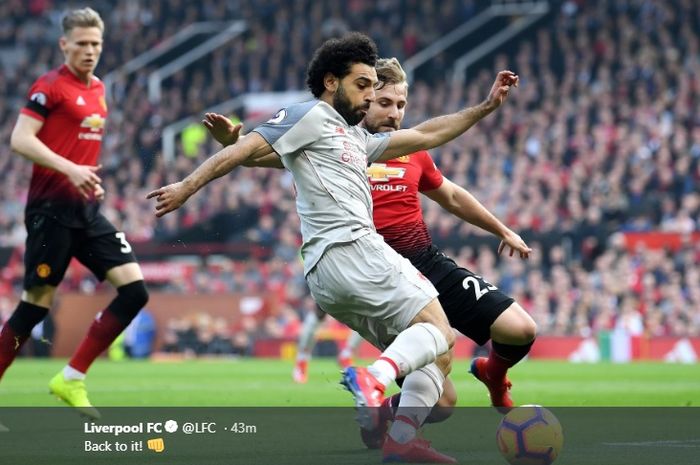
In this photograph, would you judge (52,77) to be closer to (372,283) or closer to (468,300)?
(468,300)

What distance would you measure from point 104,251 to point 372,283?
3.39 m

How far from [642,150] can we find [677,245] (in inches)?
112

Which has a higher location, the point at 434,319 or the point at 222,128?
the point at 222,128

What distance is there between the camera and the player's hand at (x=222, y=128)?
659cm

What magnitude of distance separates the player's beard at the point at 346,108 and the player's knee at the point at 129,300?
122 inches

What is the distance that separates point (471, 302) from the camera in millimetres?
7859

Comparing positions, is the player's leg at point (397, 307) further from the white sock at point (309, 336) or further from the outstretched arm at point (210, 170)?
the white sock at point (309, 336)

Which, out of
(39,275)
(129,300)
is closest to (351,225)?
(129,300)

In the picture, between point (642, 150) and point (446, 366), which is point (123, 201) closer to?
point (642, 150)

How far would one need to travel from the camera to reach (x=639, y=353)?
20891 millimetres

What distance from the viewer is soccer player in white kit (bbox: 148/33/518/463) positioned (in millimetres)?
6301

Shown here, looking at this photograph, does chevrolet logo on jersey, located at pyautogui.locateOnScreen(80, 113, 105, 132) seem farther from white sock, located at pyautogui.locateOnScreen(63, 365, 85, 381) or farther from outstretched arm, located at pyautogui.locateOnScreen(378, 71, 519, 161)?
outstretched arm, located at pyautogui.locateOnScreen(378, 71, 519, 161)

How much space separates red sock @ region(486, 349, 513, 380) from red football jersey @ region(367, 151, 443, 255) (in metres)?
0.81

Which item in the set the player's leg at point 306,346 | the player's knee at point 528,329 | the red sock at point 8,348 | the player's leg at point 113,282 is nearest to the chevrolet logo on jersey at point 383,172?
the player's knee at point 528,329
